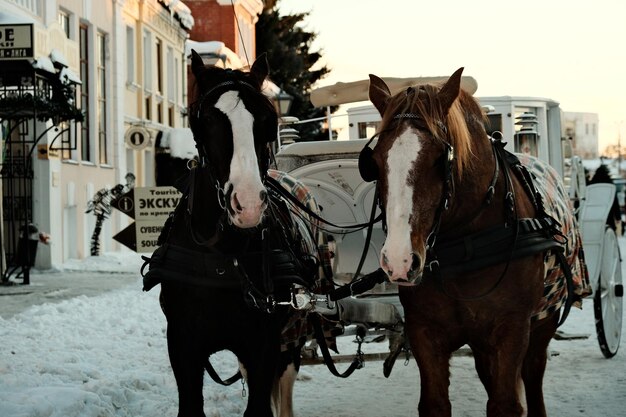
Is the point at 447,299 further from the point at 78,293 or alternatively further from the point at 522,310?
the point at 78,293

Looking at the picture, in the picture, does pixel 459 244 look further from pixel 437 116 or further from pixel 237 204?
pixel 237 204

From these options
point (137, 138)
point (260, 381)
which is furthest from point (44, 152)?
point (260, 381)

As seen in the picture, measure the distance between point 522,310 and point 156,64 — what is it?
28.4 meters

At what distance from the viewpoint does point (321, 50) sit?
179 feet

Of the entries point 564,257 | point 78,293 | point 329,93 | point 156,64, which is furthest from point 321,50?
point 564,257

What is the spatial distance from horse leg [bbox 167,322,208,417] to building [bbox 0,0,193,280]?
32.0 feet

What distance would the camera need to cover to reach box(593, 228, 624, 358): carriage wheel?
9484 mm

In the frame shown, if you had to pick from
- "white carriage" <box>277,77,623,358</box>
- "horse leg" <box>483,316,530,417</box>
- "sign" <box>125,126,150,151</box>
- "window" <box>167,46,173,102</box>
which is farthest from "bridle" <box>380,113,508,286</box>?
"window" <box>167,46,173,102</box>

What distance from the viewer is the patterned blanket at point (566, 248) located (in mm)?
5859

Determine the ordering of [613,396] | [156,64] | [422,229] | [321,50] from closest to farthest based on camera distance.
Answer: [422,229] → [613,396] → [156,64] → [321,50]

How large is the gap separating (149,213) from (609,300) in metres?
5.54

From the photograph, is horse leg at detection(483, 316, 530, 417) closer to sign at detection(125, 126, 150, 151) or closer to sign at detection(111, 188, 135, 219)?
sign at detection(111, 188, 135, 219)

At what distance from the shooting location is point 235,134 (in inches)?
197

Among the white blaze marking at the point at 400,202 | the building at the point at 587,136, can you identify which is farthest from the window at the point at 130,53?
the building at the point at 587,136
